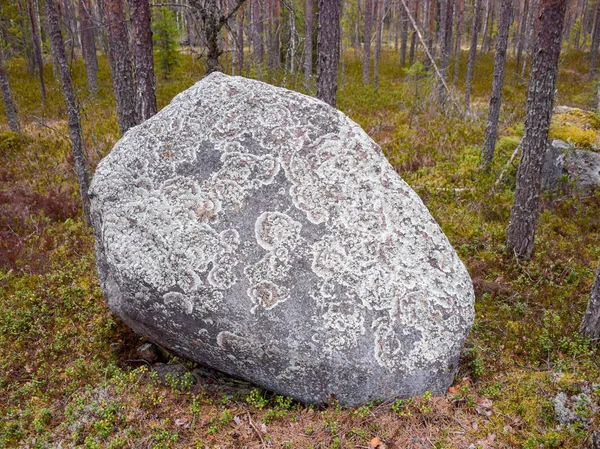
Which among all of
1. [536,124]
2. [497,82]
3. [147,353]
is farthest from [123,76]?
[497,82]

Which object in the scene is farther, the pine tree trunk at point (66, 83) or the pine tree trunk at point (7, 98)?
the pine tree trunk at point (7, 98)

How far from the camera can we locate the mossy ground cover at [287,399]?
3.88 meters

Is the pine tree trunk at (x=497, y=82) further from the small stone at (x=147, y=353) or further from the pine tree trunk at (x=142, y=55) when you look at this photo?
the small stone at (x=147, y=353)

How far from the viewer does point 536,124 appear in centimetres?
633

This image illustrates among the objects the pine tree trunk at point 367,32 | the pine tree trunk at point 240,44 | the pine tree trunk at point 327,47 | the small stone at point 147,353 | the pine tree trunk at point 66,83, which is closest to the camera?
the small stone at point 147,353

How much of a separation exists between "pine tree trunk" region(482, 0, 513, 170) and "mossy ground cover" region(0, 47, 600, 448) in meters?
0.31

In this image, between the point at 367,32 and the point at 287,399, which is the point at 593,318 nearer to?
the point at 287,399

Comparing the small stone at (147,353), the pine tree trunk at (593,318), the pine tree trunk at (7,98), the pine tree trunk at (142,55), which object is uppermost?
the pine tree trunk at (142,55)

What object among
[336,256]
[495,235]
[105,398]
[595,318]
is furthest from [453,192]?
[105,398]

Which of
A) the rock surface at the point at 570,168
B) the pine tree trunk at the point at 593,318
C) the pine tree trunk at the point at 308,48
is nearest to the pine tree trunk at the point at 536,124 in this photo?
the pine tree trunk at the point at 593,318

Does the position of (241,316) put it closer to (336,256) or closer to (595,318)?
(336,256)

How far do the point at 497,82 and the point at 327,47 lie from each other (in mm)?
4567

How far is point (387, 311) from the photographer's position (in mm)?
4098

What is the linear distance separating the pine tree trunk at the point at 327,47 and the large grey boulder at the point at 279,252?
10.9 feet
